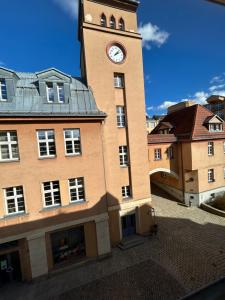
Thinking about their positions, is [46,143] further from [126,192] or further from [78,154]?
[126,192]

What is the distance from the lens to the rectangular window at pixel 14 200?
1111 centimetres

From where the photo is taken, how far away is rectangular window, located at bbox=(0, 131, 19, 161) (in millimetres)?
10992

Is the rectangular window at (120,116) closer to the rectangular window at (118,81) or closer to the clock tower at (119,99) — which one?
the clock tower at (119,99)

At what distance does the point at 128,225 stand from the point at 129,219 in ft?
1.74

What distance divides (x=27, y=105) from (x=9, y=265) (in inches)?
406

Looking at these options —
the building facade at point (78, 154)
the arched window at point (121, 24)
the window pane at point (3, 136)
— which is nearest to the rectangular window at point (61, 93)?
the building facade at point (78, 154)

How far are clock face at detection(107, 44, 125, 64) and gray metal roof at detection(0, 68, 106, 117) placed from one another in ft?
10.8

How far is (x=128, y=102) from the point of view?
49.9 ft

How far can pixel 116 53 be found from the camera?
14883mm

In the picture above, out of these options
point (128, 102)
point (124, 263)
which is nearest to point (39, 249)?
point (124, 263)

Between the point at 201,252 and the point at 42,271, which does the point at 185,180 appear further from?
the point at 42,271

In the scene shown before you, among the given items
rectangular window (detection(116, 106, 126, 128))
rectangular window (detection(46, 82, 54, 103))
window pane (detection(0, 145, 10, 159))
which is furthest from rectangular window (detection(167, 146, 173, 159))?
window pane (detection(0, 145, 10, 159))

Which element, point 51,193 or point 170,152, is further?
point 170,152

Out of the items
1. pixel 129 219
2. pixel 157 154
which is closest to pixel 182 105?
pixel 157 154
